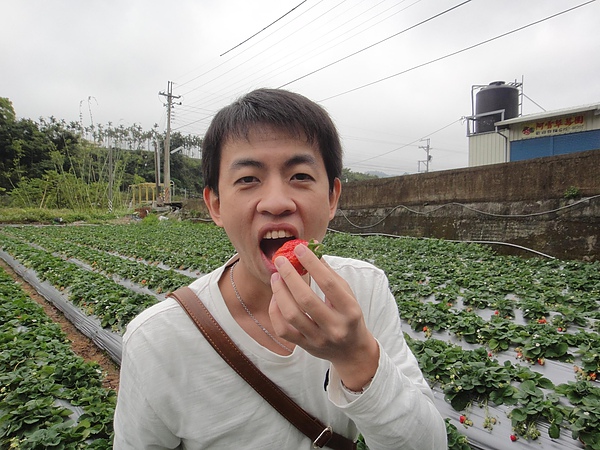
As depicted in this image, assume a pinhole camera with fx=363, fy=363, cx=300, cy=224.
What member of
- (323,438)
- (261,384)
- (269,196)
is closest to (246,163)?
(269,196)

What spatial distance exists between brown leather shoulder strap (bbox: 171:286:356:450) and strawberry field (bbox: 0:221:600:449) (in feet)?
4.03

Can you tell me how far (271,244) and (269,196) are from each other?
0.18m

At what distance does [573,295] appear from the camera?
13.8ft

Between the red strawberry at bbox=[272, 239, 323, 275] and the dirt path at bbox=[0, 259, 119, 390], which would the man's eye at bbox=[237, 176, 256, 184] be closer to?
the red strawberry at bbox=[272, 239, 323, 275]

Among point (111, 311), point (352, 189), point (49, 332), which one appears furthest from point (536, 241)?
point (49, 332)

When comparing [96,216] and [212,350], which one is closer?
[212,350]

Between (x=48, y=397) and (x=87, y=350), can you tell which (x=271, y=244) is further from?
(x=87, y=350)

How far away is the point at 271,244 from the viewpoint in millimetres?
1280

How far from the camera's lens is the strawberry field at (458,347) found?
7.20 ft

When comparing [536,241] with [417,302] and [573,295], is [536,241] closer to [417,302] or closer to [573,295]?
[573,295]

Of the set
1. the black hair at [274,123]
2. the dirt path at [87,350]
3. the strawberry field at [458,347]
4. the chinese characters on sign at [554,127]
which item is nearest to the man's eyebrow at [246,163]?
the black hair at [274,123]

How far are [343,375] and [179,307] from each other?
65 cm

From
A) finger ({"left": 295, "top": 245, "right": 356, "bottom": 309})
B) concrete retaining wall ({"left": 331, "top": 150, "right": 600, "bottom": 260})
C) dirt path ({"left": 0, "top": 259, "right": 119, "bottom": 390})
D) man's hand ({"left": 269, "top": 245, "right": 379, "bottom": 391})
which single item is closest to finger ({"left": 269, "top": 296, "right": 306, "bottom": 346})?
man's hand ({"left": 269, "top": 245, "right": 379, "bottom": 391})

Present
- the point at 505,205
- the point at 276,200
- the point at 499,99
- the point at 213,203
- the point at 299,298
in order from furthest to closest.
Result: the point at 499,99 → the point at 505,205 → the point at 213,203 → the point at 276,200 → the point at 299,298
